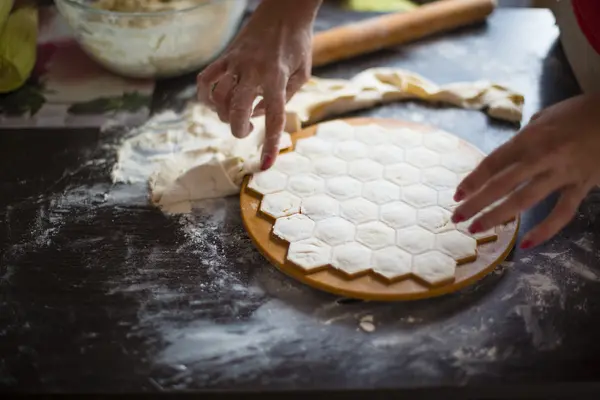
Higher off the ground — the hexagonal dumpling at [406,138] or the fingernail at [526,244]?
the fingernail at [526,244]

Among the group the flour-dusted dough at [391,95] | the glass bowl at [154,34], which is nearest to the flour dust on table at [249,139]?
the flour-dusted dough at [391,95]

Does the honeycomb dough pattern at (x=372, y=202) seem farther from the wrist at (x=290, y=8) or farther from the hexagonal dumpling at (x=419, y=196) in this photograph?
the wrist at (x=290, y=8)

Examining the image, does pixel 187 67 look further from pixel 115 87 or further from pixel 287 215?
pixel 287 215

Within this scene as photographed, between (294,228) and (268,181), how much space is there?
0.11 meters

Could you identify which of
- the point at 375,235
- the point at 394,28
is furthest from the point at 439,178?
the point at 394,28

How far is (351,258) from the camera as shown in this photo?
85cm

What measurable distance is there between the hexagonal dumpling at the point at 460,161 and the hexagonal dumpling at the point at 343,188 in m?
0.14

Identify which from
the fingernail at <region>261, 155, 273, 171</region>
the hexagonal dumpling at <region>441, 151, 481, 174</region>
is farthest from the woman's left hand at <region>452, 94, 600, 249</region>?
the fingernail at <region>261, 155, 273, 171</region>

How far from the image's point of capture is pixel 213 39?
122 cm

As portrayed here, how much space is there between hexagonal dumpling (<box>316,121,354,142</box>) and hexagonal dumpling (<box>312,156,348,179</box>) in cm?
5

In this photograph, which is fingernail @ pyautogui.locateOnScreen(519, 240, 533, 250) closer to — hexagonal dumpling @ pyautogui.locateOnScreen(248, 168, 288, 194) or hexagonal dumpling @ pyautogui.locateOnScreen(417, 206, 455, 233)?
hexagonal dumpling @ pyautogui.locateOnScreen(417, 206, 455, 233)

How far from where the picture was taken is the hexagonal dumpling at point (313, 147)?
3.37 ft

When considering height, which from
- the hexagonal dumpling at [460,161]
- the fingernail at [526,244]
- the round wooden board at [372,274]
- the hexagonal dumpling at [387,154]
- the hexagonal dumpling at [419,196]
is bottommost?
the round wooden board at [372,274]

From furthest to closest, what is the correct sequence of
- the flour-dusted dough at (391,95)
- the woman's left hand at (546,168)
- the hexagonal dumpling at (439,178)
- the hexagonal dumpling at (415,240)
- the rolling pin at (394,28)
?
the rolling pin at (394,28) < the flour-dusted dough at (391,95) < the hexagonal dumpling at (439,178) < the hexagonal dumpling at (415,240) < the woman's left hand at (546,168)
